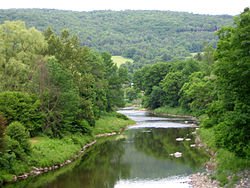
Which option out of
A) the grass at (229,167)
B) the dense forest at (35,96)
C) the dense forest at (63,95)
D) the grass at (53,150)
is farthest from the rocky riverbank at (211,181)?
the dense forest at (35,96)

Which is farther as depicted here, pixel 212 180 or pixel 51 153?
pixel 51 153

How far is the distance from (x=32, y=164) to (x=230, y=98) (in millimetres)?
22286

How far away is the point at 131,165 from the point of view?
40625 mm

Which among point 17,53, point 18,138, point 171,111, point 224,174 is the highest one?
point 17,53

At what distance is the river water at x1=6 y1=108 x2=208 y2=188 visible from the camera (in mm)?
32688

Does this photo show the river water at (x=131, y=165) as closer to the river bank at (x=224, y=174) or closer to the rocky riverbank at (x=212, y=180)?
the rocky riverbank at (x=212, y=180)

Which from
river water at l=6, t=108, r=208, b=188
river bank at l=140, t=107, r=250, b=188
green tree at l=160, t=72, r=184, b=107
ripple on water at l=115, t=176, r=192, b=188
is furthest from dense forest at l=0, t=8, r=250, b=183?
green tree at l=160, t=72, r=184, b=107

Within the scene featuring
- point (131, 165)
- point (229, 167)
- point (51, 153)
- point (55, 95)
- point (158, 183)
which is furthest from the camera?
point (55, 95)

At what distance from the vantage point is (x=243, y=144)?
26.3 m

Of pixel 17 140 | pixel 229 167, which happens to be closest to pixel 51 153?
pixel 17 140

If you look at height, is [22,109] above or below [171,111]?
above

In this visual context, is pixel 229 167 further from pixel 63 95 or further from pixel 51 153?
pixel 63 95

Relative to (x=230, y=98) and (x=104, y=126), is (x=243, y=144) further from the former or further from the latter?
(x=104, y=126)

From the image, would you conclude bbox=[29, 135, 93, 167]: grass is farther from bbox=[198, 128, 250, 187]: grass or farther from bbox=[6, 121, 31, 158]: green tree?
bbox=[198, 128, 250, 187]: grass
